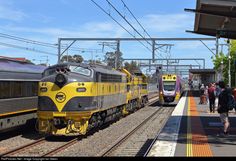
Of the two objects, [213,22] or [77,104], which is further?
[213,22]

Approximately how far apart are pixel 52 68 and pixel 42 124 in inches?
87.0

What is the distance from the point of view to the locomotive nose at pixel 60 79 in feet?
52.5

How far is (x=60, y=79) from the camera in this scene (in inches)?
631

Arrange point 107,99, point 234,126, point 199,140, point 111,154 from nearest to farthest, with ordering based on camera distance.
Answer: point 111,154 < point 199,140 < point 234,126 < point 107,99

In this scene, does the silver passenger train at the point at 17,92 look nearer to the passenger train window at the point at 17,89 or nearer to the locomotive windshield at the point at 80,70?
the passenger train window at the point at 17,89

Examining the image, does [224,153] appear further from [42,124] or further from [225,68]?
[225,68]

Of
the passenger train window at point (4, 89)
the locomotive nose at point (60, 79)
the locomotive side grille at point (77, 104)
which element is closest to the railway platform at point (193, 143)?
the locomotive side grille at point (77, 104)

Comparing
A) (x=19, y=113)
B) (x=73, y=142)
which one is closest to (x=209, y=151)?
(x=73, y=142)

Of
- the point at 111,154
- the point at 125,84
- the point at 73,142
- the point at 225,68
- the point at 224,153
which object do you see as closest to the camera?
the point at 224,153

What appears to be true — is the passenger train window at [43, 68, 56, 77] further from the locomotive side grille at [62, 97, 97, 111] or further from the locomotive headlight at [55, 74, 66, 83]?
the locomotive side grille at [62, 97, 97, 111]

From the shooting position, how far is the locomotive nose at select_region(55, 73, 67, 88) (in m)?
16.0

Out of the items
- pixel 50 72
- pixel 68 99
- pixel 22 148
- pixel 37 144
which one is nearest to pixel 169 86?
pixel 50 72

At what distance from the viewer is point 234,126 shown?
1802 centimetres

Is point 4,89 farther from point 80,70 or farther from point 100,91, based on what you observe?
point 100,91
